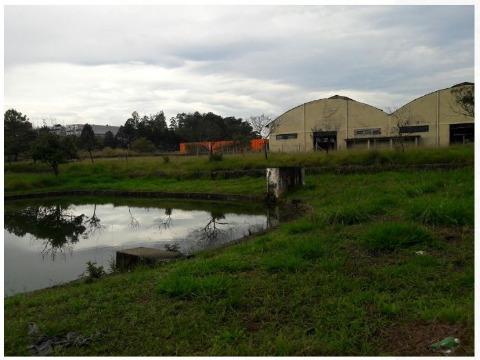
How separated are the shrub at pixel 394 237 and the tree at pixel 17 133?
109 ft

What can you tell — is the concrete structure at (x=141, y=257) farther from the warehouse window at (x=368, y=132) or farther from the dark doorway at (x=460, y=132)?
the warehouse window at (x=368, y=132)

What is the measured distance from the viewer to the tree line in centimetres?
2286

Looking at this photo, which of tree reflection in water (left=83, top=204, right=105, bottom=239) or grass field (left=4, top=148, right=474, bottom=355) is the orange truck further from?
grass field (left=4, top=148, right=474, bottom=355)

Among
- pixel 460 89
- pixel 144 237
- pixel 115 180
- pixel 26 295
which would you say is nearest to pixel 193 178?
pixel 115 180

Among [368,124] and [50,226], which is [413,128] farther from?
[50,226]

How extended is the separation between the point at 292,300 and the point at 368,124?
1272 inches

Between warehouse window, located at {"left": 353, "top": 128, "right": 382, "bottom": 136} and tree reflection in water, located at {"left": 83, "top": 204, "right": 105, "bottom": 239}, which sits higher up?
warehouse window, located at {"left": 353, "top": 128, "right": 382, "bottom": 136}

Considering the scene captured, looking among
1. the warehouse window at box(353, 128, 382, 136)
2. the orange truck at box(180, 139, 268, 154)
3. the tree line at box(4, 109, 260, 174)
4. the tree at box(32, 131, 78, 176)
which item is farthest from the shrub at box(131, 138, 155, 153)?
the warehouse window at box(353, 128, 382, 136)

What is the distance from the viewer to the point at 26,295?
479 centimetres

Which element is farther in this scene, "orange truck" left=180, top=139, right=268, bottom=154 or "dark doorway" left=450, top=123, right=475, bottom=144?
"orange truck" left=180, top=139, right=268, bottom=154

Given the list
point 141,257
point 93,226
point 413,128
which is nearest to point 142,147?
point 413,128

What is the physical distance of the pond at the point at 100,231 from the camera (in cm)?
691

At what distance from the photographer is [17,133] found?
117 feet

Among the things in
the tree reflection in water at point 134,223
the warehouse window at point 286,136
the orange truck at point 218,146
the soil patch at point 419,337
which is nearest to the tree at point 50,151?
the orange truck at point 218,146
